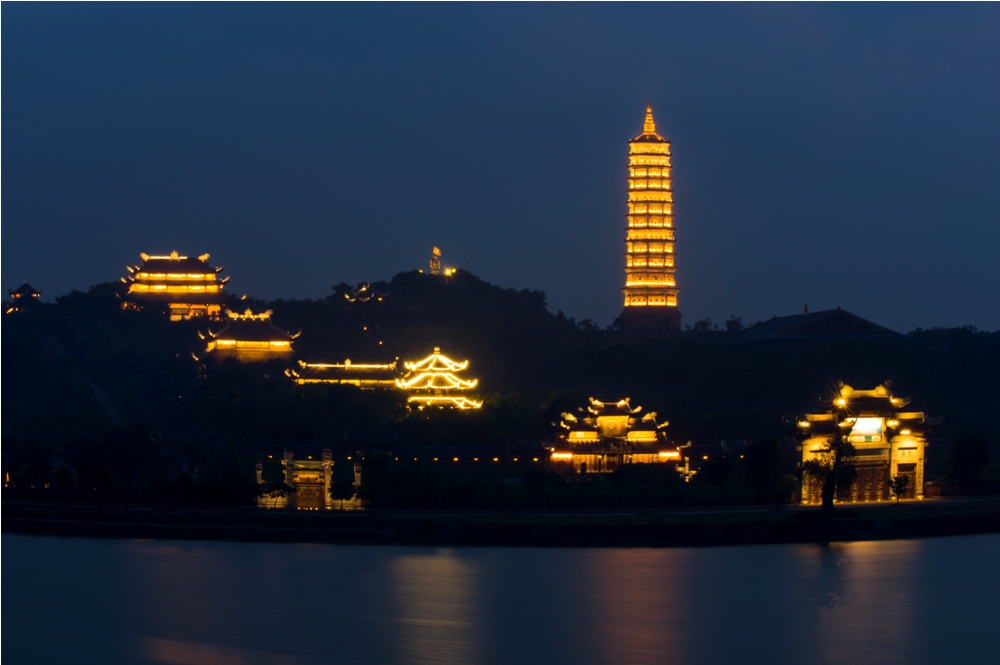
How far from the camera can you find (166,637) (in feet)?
84.3

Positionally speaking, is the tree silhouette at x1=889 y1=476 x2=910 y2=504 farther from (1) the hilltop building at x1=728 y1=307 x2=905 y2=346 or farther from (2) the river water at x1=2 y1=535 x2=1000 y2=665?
(1) the hilltop building at x1=728 y1=307 x2=905 y2=346

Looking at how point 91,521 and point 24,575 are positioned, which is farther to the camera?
point 91,521

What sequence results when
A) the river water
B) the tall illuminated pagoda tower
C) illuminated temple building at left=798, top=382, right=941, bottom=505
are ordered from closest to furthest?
the river water
illuminated temple building at left=798, top=382, right=941, bottom=505
the tall illuminated pagoda tower

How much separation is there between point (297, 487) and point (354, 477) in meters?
1.49

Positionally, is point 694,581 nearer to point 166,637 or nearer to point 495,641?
point 495,641

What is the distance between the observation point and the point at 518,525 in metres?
32.6

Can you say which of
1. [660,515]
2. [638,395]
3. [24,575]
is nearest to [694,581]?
[660,515]

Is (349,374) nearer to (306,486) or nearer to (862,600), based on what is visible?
(306,486)

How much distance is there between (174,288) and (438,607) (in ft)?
128

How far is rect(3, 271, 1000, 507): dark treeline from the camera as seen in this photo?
36969 millimetres

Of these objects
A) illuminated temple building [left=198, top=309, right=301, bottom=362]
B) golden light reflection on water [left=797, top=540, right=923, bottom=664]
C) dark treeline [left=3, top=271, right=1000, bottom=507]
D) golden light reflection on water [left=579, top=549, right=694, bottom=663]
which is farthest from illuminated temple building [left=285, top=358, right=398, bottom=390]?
golden light reflection on water [left=797, top=540, right=923, bottom=664]

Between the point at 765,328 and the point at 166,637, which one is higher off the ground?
the point at 765,328

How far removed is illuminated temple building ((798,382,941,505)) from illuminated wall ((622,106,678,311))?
1029 inches

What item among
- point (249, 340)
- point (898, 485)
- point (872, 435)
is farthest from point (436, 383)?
point (898, 485)
